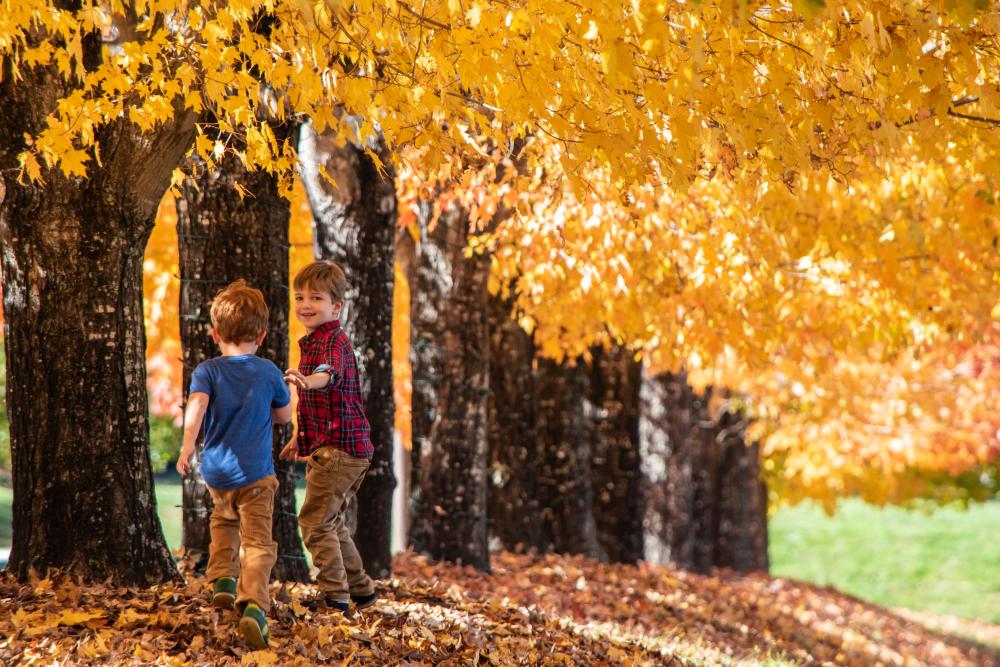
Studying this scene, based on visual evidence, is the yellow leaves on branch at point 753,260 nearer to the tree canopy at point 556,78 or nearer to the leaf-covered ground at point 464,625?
the tree canopy at point 556,78

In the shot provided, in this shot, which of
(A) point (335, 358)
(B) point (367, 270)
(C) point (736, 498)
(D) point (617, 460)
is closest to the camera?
(A) point (335, 358)

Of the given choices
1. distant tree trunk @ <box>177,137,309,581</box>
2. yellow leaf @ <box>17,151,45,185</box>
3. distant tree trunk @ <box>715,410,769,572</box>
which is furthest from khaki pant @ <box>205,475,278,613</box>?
distant tree trunk @ <box>715,410,769,572</box>

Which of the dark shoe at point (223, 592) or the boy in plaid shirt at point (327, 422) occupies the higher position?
the boy in plaid shirt at point (327, 422)

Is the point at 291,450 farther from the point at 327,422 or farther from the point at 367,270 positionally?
the point at 367,270

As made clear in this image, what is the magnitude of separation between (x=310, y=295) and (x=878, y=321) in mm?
6508

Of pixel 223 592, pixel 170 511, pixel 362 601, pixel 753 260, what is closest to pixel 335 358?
pixel 223 592

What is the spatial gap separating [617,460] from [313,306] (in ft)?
26.9

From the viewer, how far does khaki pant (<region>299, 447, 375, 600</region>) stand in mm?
6020

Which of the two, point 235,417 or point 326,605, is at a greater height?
point 235,417

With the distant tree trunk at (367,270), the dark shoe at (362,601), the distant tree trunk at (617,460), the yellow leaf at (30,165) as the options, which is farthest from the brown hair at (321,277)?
the distant tree trunk at (617,460)

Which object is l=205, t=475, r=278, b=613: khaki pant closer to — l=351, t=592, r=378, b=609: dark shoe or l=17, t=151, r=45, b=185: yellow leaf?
l=351, t=592, r=378, b=609: dark shoe

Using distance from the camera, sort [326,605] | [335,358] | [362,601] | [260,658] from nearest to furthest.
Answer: [260,658] < [335,358] < [326,605] < [362,601]

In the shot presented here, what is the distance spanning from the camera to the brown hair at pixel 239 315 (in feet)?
18.1

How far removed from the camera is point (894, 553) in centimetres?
4078
